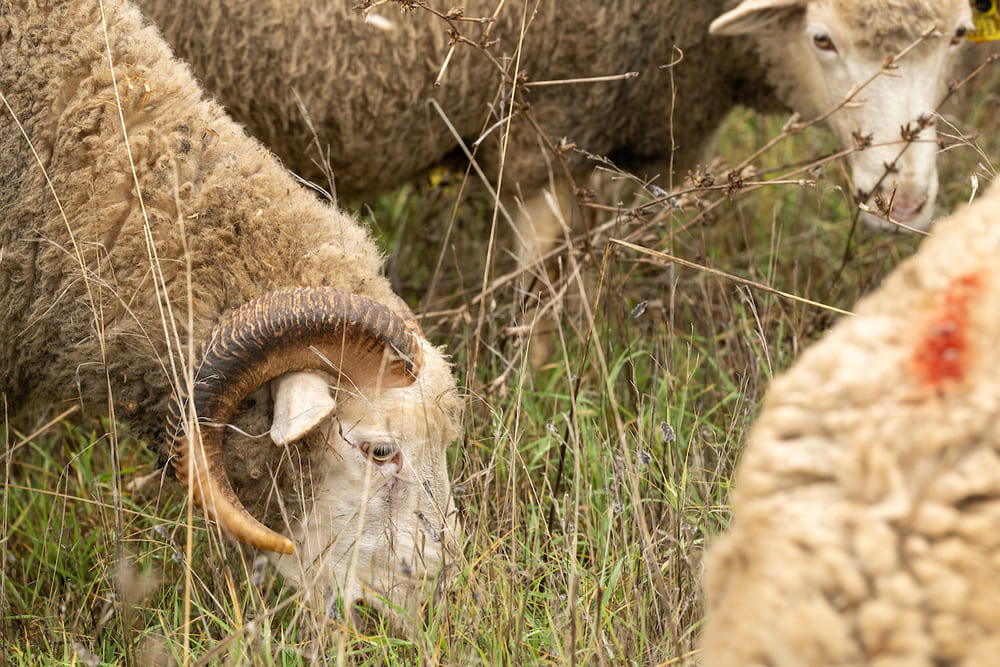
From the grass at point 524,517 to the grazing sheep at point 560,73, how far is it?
1.96ft

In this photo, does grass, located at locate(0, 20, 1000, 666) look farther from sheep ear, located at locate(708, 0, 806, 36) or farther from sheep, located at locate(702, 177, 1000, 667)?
sheep ear, located at locate(708, 0, 806, 36)

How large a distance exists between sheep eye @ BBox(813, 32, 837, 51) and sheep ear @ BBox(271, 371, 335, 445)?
2602 millimetres

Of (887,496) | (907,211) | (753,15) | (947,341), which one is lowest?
(907,211)

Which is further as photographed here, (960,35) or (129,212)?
(960,35)

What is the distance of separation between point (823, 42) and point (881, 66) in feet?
1.19

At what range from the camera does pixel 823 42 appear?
13.0 ft

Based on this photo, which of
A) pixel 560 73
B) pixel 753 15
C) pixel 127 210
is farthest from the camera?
pixel 560 73

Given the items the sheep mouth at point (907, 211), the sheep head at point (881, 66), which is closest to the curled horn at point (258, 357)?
the sheep head at point (881, 66)

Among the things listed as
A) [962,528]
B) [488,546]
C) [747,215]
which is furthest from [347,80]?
[962,528]

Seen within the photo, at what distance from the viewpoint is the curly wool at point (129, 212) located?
260cm

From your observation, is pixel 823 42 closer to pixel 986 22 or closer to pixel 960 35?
pixel 960 35

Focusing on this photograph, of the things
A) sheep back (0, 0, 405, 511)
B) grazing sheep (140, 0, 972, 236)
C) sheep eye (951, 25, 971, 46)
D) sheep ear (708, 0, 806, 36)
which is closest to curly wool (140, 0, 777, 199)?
grazing sheep (140, 0, 972, 236)

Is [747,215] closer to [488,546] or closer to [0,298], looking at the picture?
[488,546]

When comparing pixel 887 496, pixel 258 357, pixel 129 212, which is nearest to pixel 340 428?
pixel 258 357
